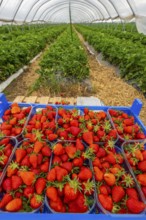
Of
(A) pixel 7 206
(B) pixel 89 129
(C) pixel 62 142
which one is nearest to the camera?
(A) pixel 7 206

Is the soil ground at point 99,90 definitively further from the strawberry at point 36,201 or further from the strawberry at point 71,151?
Result: the strawberry at point 36,201

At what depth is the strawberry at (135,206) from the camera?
1048mm

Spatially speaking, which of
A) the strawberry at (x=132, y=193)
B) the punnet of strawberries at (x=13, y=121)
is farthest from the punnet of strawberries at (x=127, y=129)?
the punnet of strawberries at (x=13, y=121)

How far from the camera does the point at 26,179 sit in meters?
1.16

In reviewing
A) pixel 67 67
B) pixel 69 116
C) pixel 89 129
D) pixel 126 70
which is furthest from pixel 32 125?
pixel 126 70

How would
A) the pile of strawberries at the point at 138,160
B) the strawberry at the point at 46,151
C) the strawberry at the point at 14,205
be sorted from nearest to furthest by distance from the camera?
the strawberry at the point at 14,205 → the pile of strawberries at the point at 138,160 → the strawberry at the point at 46,151

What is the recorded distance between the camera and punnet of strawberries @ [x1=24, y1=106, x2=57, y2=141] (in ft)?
4.78

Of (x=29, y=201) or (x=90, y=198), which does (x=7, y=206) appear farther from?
(x=90, y=198)

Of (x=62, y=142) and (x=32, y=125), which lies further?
(x=32, y=125)

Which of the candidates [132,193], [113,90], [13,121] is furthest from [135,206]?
[113,90]

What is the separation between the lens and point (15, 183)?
3.77 feet

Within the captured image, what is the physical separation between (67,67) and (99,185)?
12.9 feet

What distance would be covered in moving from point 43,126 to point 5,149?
338 mm

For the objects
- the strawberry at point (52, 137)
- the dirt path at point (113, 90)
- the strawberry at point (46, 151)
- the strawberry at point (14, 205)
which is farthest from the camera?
the dirt path at point (113, 90)
